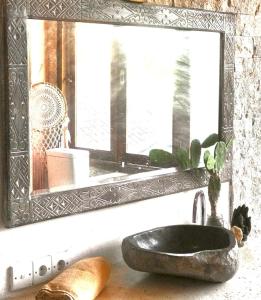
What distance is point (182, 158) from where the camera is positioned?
91.4 inches

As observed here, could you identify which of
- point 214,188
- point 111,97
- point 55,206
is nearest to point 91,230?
point 55,206

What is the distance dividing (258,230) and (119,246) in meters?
0.90

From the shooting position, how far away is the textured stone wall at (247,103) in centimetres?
255

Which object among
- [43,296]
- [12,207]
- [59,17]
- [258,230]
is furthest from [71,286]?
[258,230]

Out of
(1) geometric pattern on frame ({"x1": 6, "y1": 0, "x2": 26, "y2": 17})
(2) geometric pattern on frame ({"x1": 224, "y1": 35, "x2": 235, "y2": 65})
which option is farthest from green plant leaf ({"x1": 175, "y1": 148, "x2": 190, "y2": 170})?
(1) geometric pattern on frame ({"x1": 6, "y1": 0, "x2": 26, "y2": 17})

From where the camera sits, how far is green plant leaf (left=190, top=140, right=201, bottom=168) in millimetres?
2354

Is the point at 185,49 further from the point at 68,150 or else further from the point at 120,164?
the point at 68,150

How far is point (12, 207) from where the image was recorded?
172 cm

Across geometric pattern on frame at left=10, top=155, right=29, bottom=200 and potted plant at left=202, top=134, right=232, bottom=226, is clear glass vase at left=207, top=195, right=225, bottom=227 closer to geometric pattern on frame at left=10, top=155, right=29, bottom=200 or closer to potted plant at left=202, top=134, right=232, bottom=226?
potted plant at left=202, top=134, right=232, bottom=226

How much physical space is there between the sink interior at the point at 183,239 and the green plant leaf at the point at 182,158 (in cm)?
29

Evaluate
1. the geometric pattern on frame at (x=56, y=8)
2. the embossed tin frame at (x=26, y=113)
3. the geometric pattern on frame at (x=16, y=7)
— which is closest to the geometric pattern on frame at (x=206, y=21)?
the embossed tin frame at (x=26, y=113)

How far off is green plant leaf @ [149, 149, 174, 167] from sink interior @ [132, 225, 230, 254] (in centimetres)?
26

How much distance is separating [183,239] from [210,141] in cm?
49

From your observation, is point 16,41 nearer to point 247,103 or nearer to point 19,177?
point 19,177
